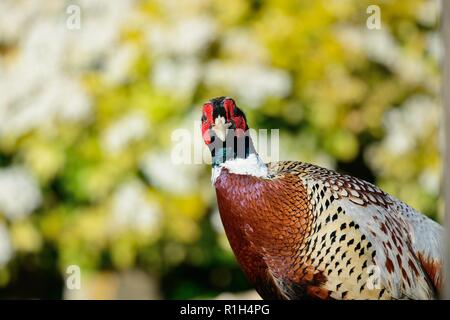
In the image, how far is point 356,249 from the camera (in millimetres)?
1739

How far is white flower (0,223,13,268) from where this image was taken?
321 centimetres

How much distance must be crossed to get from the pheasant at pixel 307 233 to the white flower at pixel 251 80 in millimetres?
1113

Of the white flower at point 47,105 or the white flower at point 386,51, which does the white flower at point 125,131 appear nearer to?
the white flower at point 47,105

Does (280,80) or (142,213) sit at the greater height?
(280,80)

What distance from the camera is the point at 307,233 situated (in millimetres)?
1775

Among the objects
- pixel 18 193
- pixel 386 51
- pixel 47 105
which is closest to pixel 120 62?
pixel 47 105

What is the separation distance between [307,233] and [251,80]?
1.28 metres

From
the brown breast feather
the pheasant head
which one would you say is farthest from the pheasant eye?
the brown breast feather

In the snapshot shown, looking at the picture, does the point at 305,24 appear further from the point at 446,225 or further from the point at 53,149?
the point at 446,225

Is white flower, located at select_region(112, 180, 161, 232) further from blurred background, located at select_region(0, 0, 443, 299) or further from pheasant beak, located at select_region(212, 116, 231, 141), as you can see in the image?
pheasant beak, located at select_region(212, 116, 231, 141)

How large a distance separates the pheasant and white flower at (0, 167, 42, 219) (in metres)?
1.69

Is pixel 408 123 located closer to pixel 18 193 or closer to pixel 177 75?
pixel 177 75
